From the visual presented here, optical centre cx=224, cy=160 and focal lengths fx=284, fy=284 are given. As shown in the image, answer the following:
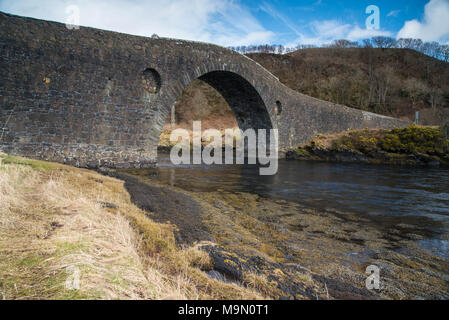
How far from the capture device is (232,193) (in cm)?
999

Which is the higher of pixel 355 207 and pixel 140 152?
pixel 140 152

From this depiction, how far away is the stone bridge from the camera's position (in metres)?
11.1

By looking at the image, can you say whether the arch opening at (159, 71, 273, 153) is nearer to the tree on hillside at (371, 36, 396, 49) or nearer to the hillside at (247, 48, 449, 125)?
the hillside at (247, 48, 449, 125)

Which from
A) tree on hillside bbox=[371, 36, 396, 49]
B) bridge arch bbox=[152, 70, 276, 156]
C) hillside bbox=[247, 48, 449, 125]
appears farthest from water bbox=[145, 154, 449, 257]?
tree on hillside bbox=[371, 36, 396, 49]

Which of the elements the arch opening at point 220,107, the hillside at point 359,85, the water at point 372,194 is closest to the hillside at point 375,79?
the hillside at point 359,85

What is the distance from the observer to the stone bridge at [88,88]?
11055mm

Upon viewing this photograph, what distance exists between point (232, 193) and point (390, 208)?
16.0 feet

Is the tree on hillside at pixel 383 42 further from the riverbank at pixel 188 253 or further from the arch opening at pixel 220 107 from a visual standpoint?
the riverbank at pixel 188 253

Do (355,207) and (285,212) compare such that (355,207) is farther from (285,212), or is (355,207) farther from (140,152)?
(140,152)

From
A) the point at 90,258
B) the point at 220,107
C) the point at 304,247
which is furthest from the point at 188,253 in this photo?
the point at 220,107

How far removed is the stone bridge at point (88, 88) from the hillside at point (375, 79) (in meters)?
39.5

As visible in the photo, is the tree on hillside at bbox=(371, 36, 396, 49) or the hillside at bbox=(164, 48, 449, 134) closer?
the hillside at bbox=(164, 48, 449, 134)

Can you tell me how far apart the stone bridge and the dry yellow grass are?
8.43 m

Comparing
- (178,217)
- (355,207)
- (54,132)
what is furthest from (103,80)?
(355,207)
